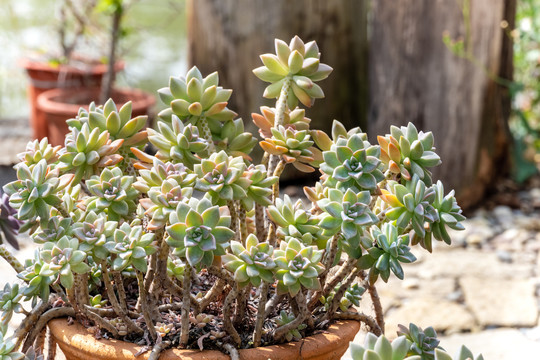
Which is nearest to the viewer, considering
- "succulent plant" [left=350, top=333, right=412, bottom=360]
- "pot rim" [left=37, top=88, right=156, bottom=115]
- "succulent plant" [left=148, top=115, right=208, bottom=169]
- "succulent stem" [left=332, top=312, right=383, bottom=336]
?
"succulent plant" [left=350, top=333, right=412, bottom=360]

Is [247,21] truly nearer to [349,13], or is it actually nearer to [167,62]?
[349,13]

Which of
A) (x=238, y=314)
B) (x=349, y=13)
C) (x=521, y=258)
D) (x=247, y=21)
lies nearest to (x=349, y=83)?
(x=349, y=13)

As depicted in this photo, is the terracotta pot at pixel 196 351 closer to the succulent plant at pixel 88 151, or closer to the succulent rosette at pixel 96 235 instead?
the succulent rosette at pixel 96 235

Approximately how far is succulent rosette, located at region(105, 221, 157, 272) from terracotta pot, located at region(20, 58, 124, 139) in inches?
128

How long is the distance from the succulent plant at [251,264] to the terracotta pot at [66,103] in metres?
2.65

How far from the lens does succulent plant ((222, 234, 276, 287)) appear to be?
0.97m

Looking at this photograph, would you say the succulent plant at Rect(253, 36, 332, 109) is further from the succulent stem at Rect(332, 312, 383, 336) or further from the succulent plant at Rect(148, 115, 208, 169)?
the succulent stem at Rect(332, 312, 383, 336)

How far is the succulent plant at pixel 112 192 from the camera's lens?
1055 millimetres

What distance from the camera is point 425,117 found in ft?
10.5

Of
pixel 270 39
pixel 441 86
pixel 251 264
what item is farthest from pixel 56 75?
pixel 251 264

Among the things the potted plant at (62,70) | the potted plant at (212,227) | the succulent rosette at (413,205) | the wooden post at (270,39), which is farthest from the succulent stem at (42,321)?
the potted plant at (62,70)

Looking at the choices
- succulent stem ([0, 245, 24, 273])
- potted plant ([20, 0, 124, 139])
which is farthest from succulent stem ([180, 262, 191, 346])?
potted plant ([20, 0, 124, 139])

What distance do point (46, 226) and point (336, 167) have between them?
1.53 feet

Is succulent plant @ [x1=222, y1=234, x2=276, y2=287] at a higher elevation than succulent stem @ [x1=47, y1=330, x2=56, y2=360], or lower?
higher
